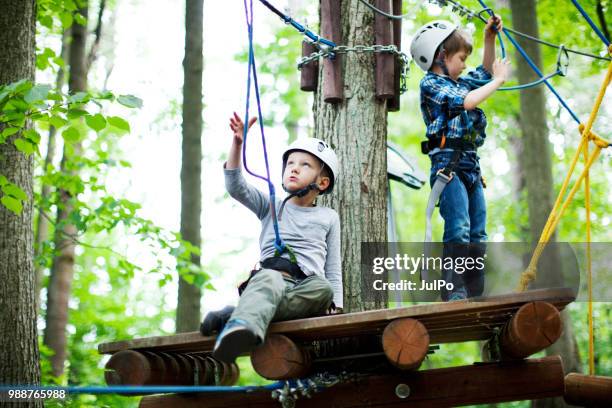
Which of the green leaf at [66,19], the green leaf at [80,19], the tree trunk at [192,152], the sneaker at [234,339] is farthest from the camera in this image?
the tree trunk at [192,152]

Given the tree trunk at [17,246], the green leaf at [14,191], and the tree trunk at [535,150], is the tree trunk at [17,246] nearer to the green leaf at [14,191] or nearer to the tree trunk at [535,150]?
the green leaf at [14,191]

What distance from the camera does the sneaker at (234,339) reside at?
2898 millimetres

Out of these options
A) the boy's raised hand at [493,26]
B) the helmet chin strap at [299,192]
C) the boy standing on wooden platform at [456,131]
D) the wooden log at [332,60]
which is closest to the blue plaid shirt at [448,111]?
the boy standing on wooden platform at [456,131]

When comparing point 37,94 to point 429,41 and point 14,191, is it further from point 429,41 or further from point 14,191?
point 429,41

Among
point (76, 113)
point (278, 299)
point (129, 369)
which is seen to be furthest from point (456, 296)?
point (76, 113)

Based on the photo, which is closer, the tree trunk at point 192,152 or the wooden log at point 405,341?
the wooden log at point 405,341

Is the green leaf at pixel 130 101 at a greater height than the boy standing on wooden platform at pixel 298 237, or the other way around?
the green leaf at pixel 130 101

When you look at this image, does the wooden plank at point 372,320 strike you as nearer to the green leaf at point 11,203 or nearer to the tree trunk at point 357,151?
the tree trunk at point 357,151

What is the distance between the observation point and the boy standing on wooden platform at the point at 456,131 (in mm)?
4074

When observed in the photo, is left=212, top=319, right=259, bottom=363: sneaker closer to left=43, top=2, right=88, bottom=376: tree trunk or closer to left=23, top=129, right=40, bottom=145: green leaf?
left=23, top=129, right=40, bottom=145: green leaf

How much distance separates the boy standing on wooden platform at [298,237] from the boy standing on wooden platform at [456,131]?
0.65m

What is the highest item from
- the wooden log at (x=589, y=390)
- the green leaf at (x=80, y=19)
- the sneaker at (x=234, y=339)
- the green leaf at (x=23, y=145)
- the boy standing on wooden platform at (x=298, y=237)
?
the green leaf at (x=80, y=19)

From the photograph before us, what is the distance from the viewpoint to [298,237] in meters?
3.74

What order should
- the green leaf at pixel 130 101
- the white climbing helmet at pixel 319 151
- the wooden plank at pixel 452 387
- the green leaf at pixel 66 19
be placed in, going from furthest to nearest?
1. the green leaf at pixel 66 19
2. the white climbing helmet at pixel 319 151
3. the green leaf at pixel 130 101
4. the wooden plank at pixel 452 387
